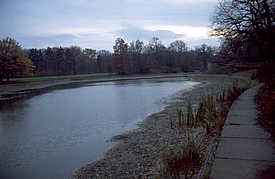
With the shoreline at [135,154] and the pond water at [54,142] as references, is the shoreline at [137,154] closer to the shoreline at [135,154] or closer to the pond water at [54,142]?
the shoreline at [135,154]

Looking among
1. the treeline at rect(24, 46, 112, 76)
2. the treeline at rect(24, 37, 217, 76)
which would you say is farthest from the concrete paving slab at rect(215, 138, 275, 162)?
the treeline at rect(24, 46, 112, 76)

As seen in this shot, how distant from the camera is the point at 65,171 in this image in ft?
19.4

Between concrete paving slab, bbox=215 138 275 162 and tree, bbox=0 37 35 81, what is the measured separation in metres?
48.7

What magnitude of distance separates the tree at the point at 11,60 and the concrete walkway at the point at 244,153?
48.4 meters

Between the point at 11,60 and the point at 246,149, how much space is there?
2005 inches

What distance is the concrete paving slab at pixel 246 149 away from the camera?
3.56 metres

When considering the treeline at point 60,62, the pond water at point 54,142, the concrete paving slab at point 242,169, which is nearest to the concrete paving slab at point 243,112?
the concrete paving slab at point 242,169

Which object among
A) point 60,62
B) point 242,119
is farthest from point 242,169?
point 60,62

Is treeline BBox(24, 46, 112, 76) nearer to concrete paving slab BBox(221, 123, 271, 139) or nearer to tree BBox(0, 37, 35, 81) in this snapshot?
tree BBox(0, 37, 35, 81)

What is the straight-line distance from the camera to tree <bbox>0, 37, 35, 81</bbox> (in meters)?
44.3

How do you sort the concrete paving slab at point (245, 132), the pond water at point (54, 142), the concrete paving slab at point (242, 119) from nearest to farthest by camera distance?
the concrete paving slab at point (245, 132), the concrete paving slab at point (242, 119), the pond water at point (54, 142)

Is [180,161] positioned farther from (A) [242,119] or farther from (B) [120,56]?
(B) [120,56]

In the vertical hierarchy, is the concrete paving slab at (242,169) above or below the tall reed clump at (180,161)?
above

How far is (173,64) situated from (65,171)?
77.4m
